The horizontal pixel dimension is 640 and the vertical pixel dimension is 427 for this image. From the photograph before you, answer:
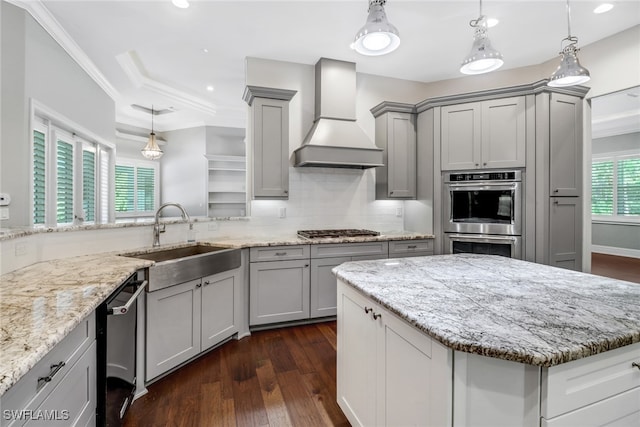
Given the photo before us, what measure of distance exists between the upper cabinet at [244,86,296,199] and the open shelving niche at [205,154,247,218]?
321 cm

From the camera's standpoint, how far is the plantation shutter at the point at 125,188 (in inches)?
232

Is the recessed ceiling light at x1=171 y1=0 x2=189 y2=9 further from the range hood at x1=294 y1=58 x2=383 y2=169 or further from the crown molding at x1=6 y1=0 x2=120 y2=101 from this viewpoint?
the range hood at x1=294 y1=58 x2=383 y2=169

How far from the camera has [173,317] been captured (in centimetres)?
212

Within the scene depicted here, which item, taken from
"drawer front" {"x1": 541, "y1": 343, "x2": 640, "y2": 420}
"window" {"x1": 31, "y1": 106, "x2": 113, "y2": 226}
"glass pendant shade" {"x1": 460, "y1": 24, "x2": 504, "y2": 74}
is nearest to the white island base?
"drawer front" {"x1": 541, "y1": 343, "x2": 640, "y2": 420}

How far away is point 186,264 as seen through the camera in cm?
215

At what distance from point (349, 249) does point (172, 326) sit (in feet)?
5.76

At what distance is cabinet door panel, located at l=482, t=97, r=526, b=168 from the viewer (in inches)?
123

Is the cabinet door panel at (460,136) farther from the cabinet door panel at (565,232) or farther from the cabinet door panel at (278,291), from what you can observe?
the cabinet door panel at (278,291)

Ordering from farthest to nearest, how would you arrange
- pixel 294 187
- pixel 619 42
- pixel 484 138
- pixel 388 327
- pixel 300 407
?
pixel 294 187
pixel 484 138
pixel 619 42
pixel 300 407
pixel 388 327

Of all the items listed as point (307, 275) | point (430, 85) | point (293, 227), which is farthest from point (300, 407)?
point (430, 85)

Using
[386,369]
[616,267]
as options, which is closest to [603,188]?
[616,267]

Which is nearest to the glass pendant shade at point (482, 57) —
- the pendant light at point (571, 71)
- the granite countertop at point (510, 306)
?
the pendant light at point (571, 71)

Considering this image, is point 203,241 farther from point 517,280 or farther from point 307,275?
point 517,280

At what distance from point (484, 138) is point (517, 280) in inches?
91.9
